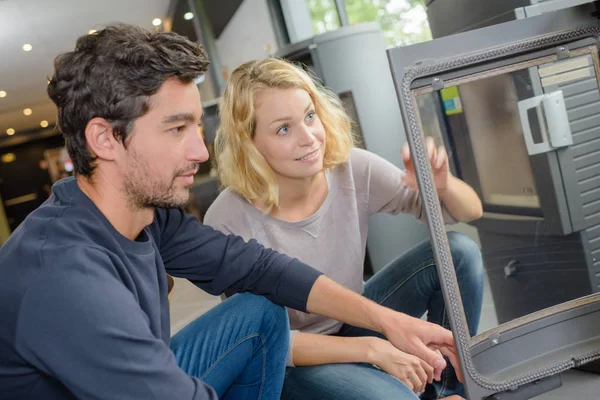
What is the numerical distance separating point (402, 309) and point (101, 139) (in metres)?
1.01

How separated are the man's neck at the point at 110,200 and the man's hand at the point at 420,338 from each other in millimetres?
620

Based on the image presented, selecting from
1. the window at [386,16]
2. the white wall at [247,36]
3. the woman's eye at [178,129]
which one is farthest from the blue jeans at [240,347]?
the white wall at [247,36]

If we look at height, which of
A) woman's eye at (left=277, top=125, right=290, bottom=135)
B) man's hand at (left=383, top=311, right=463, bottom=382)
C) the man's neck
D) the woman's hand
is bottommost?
the woman's hand

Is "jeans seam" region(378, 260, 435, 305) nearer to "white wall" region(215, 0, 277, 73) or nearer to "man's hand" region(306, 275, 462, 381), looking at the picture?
"man's hand" region(306, 275, 462, 381)

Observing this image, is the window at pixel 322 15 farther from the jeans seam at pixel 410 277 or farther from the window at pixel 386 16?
the jeans seam at pixel 410 277

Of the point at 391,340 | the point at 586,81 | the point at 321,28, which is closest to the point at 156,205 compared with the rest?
the point at 391,340

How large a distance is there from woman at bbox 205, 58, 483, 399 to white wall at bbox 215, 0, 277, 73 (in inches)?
157

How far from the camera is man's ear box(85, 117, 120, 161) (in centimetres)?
123

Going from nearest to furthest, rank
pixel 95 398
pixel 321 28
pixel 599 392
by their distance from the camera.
Result: pixel 95 398, pixel 599 392, pixel 321 28

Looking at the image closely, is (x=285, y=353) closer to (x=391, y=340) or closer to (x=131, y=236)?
(x=391, y=340)

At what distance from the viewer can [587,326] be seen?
1.45 metres

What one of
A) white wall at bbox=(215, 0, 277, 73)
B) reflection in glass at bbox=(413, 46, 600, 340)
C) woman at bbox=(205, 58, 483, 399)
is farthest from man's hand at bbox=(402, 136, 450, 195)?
white wall at bbox=(215, 0, 277, 73)

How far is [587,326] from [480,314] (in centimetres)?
26

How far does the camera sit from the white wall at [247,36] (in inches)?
236
